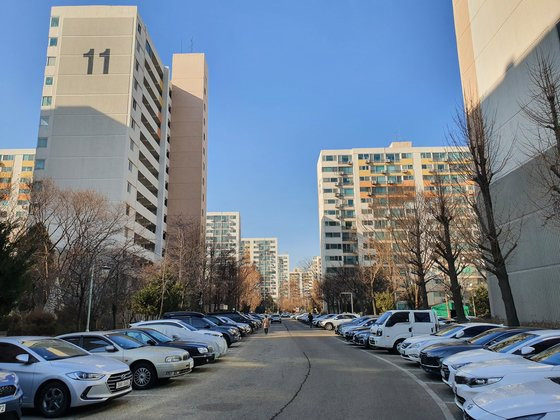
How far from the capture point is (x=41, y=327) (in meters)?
24.7

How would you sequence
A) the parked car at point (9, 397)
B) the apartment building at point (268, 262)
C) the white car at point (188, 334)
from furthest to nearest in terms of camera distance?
the apartment building at point (268, 262) < the white car at point (188, 334) < the parked car at point (9, 397)

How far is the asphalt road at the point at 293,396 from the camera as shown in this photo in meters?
8.15

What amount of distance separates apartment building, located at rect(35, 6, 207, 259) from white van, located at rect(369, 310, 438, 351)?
39.4 metres

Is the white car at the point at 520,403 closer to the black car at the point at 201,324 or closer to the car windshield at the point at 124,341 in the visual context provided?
the car windshield at the point at 124,341

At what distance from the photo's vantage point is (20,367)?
28.4 ft

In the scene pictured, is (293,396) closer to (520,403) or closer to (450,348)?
(450,348)

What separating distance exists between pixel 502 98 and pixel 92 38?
5375 centimetres

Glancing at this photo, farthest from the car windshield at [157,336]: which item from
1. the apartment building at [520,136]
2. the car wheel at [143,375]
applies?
the apartment building at [520,136]

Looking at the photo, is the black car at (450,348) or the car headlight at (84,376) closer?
the car headlight at (84,376)

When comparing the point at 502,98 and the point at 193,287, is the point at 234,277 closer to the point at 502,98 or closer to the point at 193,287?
the point at 193,287

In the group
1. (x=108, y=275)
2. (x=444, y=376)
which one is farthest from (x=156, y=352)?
(x=108, y=275)

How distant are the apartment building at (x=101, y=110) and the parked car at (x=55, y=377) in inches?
1784

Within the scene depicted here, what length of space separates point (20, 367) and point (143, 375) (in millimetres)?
3306

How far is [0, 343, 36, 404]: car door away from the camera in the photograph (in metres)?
8.47
